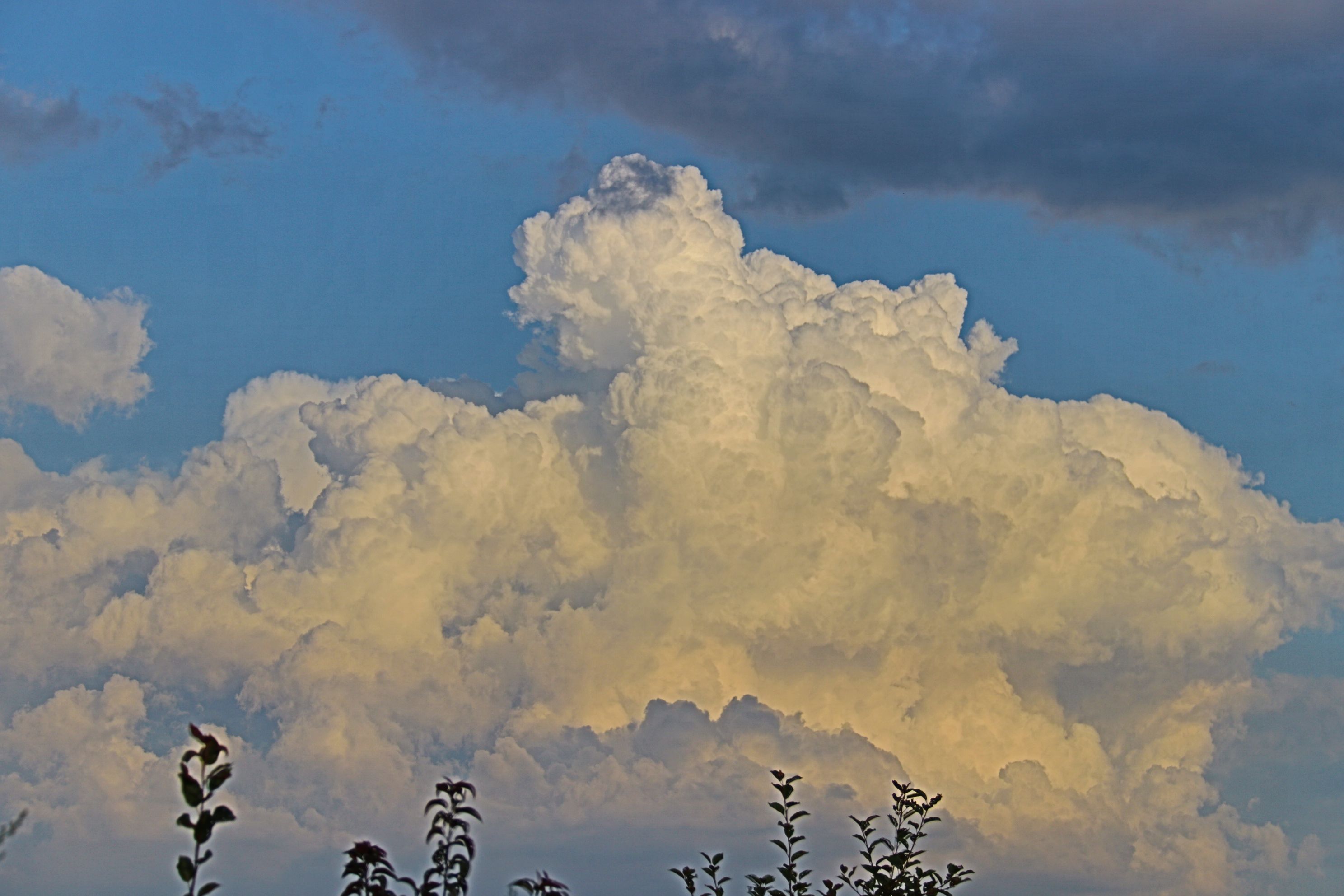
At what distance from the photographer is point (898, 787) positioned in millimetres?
37094

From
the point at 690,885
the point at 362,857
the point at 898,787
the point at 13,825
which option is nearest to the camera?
the point at 13,825

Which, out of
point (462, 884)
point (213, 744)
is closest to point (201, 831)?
point (213, 744)

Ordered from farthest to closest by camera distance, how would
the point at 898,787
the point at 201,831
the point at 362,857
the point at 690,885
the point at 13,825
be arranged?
the point at 898,787
the point at 690,885
the point at 362,857
the point at 201,831
the point at 13,825

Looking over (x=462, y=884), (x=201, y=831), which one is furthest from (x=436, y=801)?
(x=201, y=831)

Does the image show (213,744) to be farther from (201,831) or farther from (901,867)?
(901,867)

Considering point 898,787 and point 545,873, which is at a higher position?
point 898,787

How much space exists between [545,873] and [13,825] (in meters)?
6.45

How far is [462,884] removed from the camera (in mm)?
19734

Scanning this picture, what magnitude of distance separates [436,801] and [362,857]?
3.90 feet

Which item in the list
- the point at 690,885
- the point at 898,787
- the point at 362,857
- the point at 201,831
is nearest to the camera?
the point at 201,831

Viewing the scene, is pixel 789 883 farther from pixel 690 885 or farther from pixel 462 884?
pixel 462 884

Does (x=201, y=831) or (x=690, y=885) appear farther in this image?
(x=690, y=885)

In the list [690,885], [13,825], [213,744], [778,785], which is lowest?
[13,825]

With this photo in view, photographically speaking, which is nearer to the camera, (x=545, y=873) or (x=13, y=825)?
(x=13, y=825)
